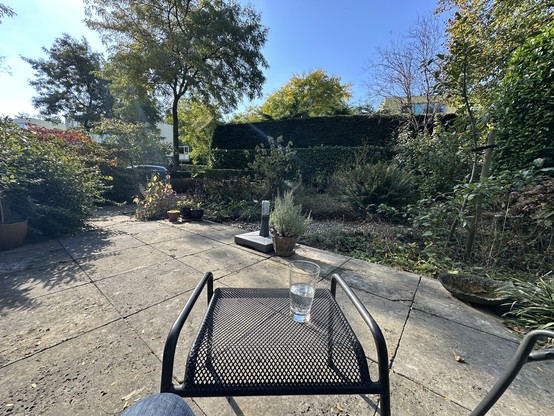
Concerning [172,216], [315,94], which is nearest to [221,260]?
[172,216]

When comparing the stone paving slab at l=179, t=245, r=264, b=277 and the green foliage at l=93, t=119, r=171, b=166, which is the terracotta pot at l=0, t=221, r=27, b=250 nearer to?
the stone paving slab at l=179, t=245, r=264, b=277

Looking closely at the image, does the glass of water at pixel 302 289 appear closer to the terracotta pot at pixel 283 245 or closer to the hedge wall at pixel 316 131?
the terracotta pot at pixel 283 245

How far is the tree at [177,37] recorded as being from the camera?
32.3 feet

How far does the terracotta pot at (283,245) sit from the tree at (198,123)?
11385 mm

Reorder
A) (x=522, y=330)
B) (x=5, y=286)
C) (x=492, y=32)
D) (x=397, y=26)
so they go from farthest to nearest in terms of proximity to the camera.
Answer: (x=397, y=26) < (x=492, y=32) < (x=5, y=286) < (x=522, y=330)

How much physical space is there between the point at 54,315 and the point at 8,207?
8.98 feet

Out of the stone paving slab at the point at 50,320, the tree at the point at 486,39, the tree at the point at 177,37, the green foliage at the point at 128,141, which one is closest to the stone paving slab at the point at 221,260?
the stone paving slab at the point at 50,320

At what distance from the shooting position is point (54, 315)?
1652 mm

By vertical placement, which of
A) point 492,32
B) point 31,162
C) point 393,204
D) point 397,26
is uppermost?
point 397,26

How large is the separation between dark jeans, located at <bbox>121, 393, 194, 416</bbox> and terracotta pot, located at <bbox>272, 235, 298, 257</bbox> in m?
2.17

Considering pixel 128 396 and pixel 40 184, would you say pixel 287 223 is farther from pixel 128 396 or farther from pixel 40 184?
A: pixel 40 184

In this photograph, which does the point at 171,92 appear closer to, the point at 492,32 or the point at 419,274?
the point at 492,32

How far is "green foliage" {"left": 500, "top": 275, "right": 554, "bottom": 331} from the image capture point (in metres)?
1.61

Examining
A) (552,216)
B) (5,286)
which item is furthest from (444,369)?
(5,286)
